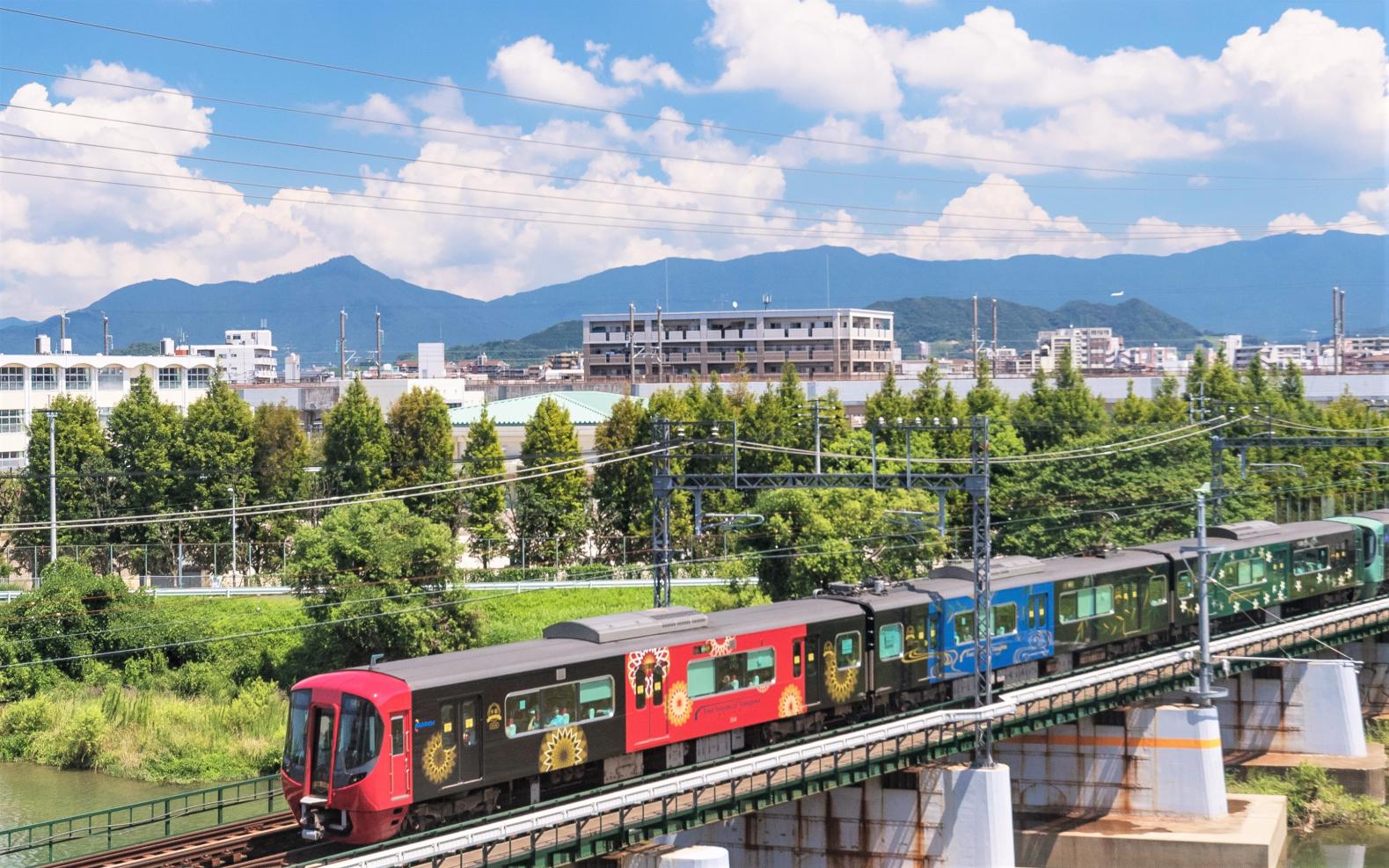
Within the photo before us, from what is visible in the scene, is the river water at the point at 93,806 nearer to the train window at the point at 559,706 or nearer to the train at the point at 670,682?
the train at the point at 670,682

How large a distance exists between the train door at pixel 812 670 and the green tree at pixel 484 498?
3735 cm

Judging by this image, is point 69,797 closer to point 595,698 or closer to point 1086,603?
point 595,698

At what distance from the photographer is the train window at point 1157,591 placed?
41.6 metres

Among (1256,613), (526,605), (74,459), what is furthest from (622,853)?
(74,459)

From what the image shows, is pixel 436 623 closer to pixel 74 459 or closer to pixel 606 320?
pixel 74 459

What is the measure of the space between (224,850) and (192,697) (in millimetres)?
29116

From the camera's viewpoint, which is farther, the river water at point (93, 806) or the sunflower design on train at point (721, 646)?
the river water at point (93, 806)

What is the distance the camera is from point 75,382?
90438 mm

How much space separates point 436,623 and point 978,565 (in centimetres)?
2362

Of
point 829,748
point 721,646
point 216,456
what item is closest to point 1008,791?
point 829,748

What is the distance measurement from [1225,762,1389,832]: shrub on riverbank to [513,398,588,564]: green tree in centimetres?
3272

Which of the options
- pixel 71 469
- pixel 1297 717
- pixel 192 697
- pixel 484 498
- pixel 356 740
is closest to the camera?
pixel 356 740

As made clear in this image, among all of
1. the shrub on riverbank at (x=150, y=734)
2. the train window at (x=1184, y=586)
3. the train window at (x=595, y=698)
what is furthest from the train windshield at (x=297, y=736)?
the train window at (x=1184, y=586)

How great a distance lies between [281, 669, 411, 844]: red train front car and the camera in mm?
23109
